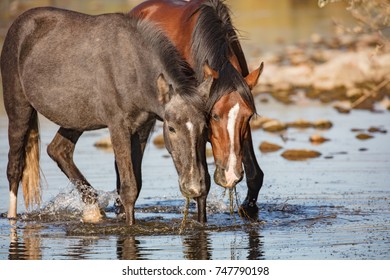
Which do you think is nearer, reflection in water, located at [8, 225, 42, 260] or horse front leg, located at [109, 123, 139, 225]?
reflection in water, located at [8, 225, 42, 260]

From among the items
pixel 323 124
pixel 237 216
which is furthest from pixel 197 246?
pixel 323 124

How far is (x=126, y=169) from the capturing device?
32.8 feet

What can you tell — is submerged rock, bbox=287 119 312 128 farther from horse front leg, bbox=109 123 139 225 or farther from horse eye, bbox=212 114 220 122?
horse eye, bbox=212 114 220 122

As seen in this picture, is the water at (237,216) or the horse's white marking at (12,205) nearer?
the water at (237,216)

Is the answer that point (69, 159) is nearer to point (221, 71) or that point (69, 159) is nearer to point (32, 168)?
point (32, 168)

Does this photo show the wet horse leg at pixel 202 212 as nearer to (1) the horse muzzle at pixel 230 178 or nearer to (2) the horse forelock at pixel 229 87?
(1) the horse muzzle at pixel 230 178

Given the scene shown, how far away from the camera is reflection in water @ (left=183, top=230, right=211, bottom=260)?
8.43m

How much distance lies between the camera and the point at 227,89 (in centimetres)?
923

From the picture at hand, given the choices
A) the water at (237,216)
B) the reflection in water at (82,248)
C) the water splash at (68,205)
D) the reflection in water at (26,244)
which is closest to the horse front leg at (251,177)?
the water at (237,216)

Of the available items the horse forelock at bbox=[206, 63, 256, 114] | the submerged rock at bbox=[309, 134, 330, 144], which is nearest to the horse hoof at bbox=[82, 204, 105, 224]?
the horse forelock at bbox=[206, 63, 256, 114]

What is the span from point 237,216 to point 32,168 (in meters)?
2.50

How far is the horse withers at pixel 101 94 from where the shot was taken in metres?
8.98
